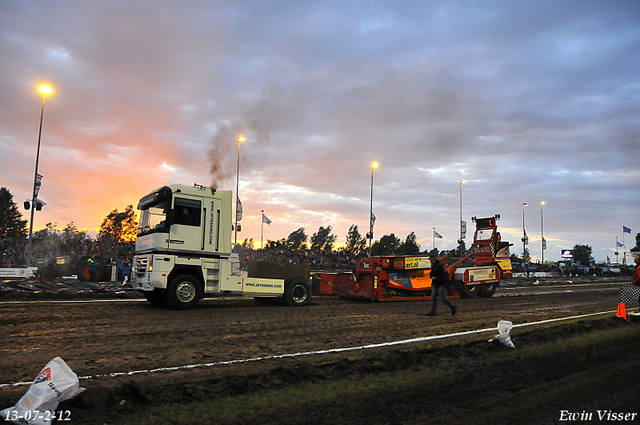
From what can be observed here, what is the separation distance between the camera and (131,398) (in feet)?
14.1

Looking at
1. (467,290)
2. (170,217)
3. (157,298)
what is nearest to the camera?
(170,217)

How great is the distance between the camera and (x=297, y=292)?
14.2m

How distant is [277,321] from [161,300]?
4.56 metres

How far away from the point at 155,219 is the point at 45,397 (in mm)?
8683

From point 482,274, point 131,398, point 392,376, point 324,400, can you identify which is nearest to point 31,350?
point 131,398

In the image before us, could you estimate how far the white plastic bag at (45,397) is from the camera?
362 centimetres

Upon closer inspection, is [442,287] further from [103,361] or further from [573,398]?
[103,361]

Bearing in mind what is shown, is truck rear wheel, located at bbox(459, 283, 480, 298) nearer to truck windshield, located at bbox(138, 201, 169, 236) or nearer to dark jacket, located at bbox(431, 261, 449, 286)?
dark jacket, located at bbox(431, 261, 449, 286)

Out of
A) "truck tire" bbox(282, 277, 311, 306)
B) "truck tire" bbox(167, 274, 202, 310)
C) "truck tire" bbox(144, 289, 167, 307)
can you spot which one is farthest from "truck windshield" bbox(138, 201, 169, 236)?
"truck tire" bbox(282, 277, 311, 306)

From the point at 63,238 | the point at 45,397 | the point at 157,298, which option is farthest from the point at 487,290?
the point at 63,238

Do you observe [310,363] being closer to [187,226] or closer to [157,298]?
[187,226]

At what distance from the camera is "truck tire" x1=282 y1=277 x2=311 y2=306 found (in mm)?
13875

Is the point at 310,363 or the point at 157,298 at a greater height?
the point at 157,298

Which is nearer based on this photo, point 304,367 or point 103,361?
point 304,367
